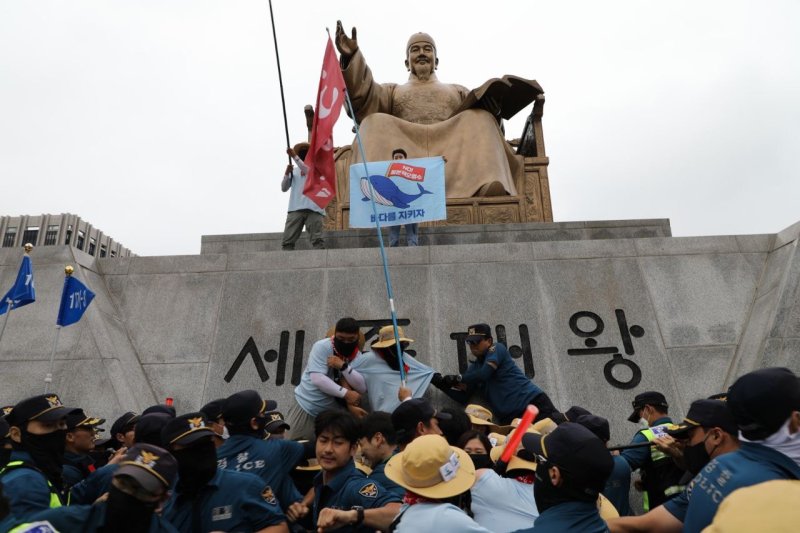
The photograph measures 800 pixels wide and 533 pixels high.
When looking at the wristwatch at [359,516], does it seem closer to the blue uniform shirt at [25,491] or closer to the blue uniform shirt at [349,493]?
the blue uniform shirt at [349,493]

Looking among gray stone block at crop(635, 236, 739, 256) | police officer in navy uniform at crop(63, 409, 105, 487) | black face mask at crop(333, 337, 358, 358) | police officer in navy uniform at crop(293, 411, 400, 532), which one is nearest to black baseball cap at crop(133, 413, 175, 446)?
police officer in navy uniform at crop(63, 409, 105, 487)

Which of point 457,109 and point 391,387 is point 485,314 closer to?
point 391,387

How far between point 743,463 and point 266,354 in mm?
4920

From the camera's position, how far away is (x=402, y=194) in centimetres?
738

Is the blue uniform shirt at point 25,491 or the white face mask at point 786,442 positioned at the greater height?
the white face mask at point 786,442

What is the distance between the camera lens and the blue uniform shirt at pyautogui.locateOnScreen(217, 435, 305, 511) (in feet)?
10.7

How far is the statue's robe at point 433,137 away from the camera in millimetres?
10062

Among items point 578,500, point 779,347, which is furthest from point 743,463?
point 779,347

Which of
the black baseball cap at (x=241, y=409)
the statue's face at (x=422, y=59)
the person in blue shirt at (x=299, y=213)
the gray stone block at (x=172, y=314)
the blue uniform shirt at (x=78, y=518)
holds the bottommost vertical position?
the blue uniform shirt at (x=78, y=518)

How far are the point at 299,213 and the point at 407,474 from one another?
18.8 feet

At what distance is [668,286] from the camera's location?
263 inches

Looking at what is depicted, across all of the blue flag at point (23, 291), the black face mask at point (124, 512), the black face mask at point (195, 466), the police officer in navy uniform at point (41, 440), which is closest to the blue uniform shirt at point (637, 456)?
the black face mask at point (195, 466)

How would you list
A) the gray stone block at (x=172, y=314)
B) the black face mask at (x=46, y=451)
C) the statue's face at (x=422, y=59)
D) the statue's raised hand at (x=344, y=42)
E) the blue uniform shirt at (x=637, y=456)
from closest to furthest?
the black face mask at (x=46, y=451)
the blue uniform shirt at (x=637, y=456)
the gray stone block at (x=172, y=314)
the statue's raised hand at (x=344, y=42)
the statue's face at (x=422, y=59)

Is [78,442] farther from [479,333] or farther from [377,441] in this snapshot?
[479,333]
